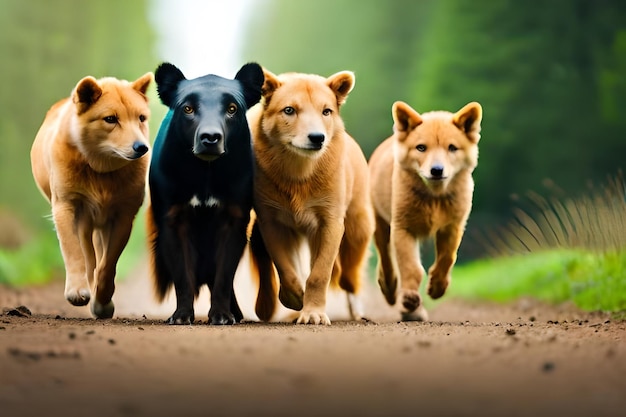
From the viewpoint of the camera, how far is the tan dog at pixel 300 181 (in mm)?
6930

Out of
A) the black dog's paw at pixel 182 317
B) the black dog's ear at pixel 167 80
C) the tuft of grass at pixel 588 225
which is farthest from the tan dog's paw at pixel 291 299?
the tuft of grass at pixel 588 225

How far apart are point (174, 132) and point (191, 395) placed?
10.6ft

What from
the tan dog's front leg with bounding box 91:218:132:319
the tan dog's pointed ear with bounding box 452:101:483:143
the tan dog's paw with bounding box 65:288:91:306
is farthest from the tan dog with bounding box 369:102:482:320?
the tan dog's paw with bounding box 65:288:91:306

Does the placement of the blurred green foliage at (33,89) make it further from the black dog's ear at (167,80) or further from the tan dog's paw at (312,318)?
the tan dog's paw at (312,318)

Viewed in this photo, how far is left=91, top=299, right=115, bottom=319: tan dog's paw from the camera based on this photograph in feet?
25.0

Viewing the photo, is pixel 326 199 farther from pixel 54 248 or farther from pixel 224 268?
pixel 54 248

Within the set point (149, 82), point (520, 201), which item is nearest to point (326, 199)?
point (149, 82)

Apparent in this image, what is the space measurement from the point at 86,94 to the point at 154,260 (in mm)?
1459

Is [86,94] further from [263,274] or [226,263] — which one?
[263,274]

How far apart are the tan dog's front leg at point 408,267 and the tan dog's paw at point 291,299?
111 cm

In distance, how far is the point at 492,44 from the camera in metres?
17.7

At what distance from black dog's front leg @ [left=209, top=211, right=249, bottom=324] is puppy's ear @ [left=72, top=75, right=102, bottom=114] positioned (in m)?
1.41

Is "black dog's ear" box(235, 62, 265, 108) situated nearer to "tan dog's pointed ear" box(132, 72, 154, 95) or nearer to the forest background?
"tan dog's pointed ear" box(132, 72, 154, 95)

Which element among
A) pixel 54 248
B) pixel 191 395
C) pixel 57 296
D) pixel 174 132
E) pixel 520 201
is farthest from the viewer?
pixel 54 248
